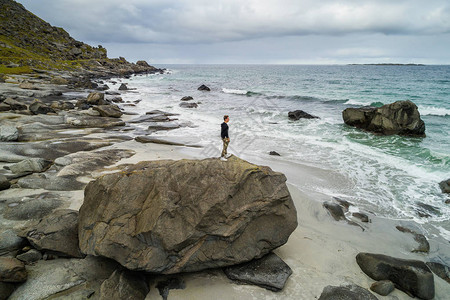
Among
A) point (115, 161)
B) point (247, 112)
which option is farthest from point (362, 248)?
point (247, 112)

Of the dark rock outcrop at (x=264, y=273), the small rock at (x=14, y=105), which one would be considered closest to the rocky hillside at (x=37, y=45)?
the small rock at (x=14, y=105)

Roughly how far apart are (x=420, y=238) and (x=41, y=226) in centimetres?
970

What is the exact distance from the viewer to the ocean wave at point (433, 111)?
2889cm

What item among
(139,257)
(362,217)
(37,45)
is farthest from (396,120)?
(37,45)

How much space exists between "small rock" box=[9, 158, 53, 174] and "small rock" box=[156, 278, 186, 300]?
682cm

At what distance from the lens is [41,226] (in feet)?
18.2

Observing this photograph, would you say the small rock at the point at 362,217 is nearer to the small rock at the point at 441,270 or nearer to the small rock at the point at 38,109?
the small rock at the point at 441,270

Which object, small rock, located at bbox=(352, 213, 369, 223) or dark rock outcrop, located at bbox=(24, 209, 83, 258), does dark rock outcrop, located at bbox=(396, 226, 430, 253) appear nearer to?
small rock, located at bbox=(352, 213, 369, 223)

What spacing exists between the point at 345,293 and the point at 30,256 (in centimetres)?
627

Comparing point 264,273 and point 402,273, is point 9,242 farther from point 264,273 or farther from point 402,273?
point 402,273

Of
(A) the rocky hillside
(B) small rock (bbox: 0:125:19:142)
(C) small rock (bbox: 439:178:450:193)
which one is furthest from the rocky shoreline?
(A) the rocky hillside

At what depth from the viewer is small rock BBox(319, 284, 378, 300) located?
485cm

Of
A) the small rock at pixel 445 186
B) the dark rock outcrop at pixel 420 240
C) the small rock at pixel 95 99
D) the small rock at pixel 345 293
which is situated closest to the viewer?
the small rock at pixel 345 293

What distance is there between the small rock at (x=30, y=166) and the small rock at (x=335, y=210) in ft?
32.9
